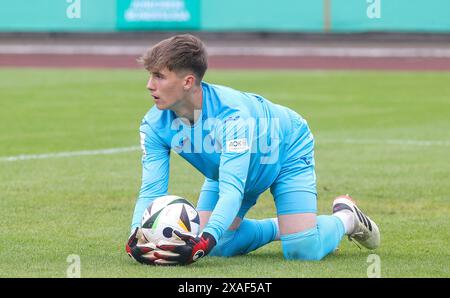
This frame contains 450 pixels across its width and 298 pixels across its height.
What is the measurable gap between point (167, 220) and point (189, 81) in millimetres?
887

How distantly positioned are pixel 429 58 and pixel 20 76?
1021cm

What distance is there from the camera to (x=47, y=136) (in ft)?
50.6

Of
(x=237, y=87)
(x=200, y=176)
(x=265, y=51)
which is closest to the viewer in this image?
(x=200, y=176)

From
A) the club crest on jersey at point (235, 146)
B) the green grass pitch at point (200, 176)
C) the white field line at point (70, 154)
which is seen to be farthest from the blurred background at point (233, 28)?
the club crest on jersey at point (235, 146)

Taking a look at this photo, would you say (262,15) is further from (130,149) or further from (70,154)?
(70,154)

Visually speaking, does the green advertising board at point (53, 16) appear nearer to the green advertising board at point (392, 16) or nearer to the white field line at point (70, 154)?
the green advertising board at point (392, 16)

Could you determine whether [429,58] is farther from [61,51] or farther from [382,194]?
[382,194]

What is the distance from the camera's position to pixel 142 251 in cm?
736

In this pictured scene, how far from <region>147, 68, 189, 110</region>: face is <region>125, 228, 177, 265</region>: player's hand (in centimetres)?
83

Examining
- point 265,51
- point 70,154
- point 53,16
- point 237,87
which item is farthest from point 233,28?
point 70,154

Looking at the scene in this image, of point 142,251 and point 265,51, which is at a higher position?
point 142,251

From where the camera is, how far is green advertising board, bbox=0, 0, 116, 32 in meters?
32.0

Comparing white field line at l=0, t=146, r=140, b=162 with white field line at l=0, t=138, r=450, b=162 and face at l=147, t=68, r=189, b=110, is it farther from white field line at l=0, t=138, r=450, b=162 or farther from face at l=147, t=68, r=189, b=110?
face at l=147, t=68, r=189, b=110

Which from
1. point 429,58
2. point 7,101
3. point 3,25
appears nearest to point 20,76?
point 7,101
